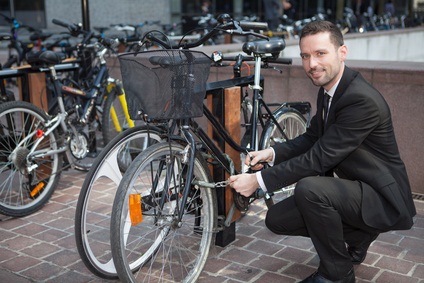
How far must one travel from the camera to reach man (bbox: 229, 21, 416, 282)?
10.3ft

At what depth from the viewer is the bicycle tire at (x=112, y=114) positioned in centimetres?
584

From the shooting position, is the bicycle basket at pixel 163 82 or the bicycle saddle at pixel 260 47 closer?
the bicycle basket at pixel 163 82

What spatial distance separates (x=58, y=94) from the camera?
517 centimetres

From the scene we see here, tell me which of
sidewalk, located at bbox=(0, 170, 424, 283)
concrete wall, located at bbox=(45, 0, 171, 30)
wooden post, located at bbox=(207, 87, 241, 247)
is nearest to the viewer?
sidewalk, located at bbox=(0, 170, 424, 283)

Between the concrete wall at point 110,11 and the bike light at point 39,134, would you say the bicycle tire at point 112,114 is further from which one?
the concrete wall at point 110,11

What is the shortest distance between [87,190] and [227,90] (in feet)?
3.97

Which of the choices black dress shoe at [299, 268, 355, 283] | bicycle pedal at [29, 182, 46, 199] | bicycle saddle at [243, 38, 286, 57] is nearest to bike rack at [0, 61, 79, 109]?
bicycle pedal at [29, 182, 46, 199]

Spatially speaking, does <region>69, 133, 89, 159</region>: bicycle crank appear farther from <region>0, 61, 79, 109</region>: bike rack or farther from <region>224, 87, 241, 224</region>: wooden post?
<region>224, 87, 241, 224</region>: wooden post

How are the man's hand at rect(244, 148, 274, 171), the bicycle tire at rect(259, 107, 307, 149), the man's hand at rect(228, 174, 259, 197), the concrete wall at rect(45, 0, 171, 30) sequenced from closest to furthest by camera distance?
1. the man's hand at rect(228, 174, 259, 197)
2. the man's hand at rect(244, 148, 274, 171)
3. the bicycle tire at rect(259, 107, 307, 149)
4. the concrete wall at rect(45, 0, 171, 30)

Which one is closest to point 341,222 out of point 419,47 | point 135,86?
point 135,86

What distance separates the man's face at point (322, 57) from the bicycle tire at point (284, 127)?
109cm

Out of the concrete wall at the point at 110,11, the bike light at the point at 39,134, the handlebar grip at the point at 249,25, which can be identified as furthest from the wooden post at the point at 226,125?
the concrete wall at the point at 110,11

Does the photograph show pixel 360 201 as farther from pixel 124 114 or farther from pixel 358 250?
pixel 124 114

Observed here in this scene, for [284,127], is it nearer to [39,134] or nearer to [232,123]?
[232,123]
